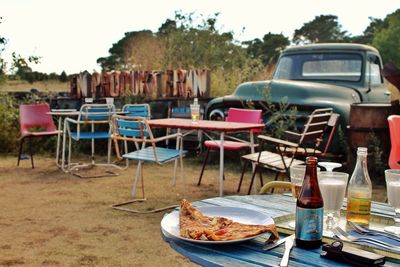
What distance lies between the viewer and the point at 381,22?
1463 inches

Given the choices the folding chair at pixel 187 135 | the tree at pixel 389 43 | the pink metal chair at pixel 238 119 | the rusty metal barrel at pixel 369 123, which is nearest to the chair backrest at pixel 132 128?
the pink metal chair at pixel 238 119

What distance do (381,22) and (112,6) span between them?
32.1m

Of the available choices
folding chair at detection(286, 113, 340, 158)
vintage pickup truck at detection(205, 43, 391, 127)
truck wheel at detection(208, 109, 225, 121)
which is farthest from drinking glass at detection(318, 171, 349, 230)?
truck wheel at detection(208, 109, 225, 121)

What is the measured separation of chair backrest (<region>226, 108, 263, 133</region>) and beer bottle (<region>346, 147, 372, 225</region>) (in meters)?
3.98

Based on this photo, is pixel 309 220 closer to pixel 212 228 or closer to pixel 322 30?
pixel 212 228

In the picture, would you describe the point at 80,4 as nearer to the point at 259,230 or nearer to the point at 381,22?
the point at 259,230

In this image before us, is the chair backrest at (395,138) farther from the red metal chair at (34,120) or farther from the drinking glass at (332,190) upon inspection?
the red metal chair at (34,120)

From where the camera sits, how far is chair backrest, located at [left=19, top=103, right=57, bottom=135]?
7.30 m

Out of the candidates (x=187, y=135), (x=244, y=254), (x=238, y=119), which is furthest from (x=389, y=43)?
(x=244, y=254)

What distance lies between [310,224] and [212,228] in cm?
29

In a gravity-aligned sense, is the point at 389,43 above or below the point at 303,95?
above

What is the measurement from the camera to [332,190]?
59.4 inches

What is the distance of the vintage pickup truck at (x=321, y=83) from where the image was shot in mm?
6379

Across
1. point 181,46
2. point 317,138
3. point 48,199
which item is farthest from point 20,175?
point 181,46
